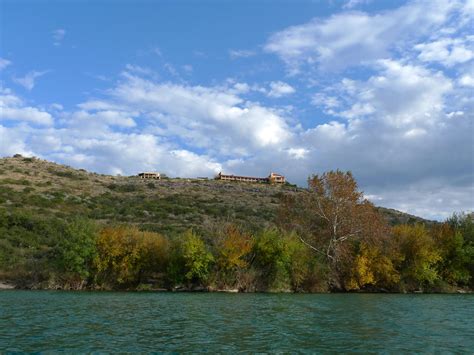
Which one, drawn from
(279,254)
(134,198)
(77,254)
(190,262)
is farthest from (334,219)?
(134,198)

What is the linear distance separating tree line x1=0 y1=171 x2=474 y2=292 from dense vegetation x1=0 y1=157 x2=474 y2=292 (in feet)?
0.38

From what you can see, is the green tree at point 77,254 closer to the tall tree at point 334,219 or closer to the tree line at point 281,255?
the tree line at point 281,255

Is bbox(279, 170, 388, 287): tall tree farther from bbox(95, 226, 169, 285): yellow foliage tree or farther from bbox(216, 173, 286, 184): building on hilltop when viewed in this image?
bbox(216, 173, 286, 184): building on hilltop

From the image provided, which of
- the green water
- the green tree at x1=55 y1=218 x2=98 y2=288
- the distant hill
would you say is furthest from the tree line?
the green water

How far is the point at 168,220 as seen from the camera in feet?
269

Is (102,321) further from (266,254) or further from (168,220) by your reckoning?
(168,220)

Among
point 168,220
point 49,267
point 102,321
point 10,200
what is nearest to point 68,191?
point 10,200

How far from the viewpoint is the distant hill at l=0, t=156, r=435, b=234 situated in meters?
81.8

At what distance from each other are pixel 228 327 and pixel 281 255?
2984 cm

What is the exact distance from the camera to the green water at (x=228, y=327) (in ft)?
64.4

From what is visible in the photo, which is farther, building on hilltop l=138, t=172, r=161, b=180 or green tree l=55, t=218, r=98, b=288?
building on hilltop l=138, t=172, r=161, b=180

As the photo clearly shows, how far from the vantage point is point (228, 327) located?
80.7 ft

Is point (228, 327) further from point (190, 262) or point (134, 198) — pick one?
point (134, 198)

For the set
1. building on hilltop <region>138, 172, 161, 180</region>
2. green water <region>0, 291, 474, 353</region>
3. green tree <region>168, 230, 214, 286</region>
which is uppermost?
building on hilltop <region>138, 172, 161, 180</region>
